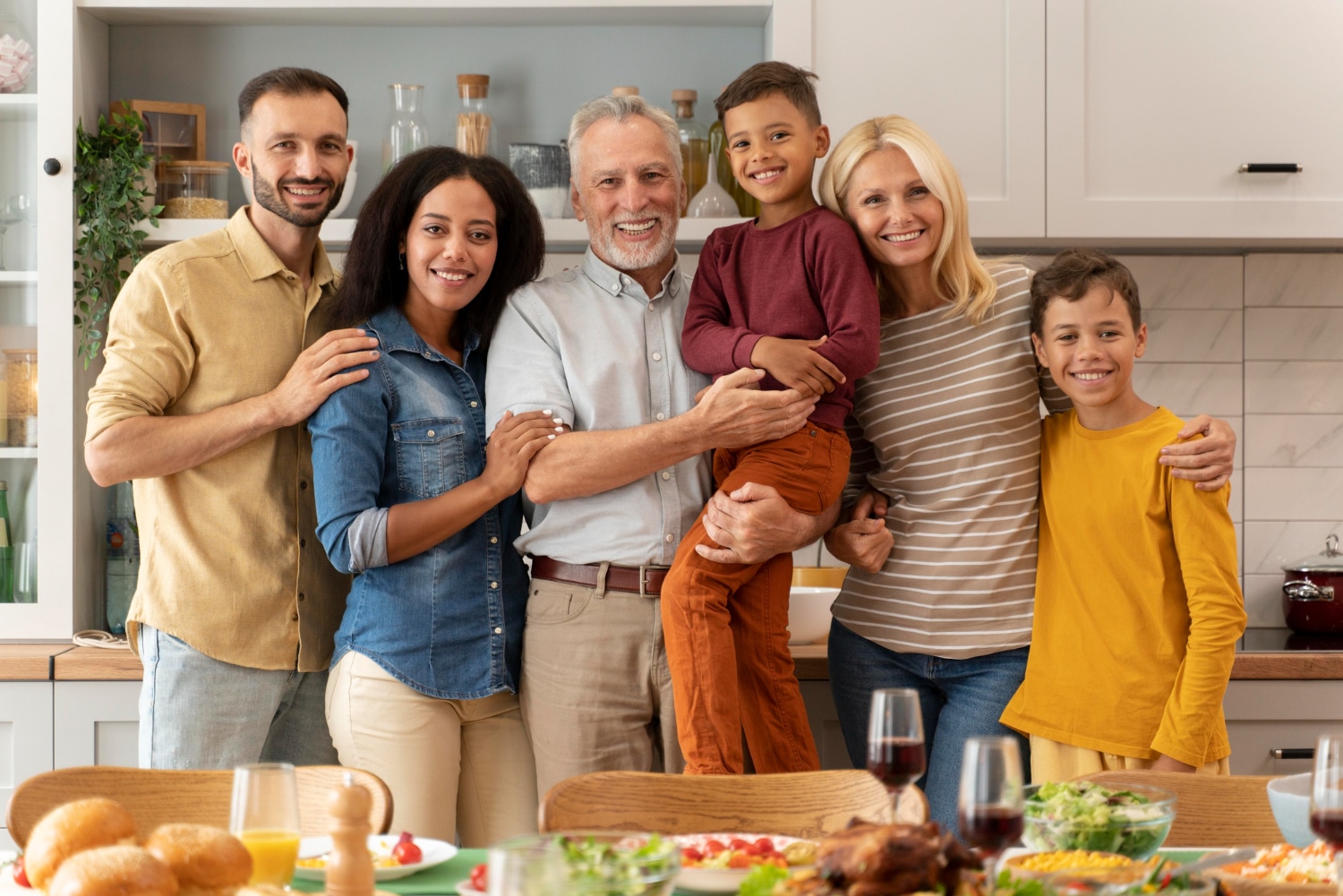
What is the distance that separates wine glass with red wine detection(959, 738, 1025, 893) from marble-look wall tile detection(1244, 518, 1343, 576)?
2.24m

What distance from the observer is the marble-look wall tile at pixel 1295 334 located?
2.91 meters

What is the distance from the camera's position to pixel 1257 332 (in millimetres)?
2914

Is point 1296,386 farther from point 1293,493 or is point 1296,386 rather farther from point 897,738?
point 897,738

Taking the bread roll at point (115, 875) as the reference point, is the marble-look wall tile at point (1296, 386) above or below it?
above

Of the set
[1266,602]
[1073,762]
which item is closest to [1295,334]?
[1266,602]

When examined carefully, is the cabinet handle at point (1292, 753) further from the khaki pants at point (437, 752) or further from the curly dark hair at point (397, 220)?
the curly dark hair at point (397, 220)

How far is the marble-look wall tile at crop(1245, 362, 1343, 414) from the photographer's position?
2916 millimetres

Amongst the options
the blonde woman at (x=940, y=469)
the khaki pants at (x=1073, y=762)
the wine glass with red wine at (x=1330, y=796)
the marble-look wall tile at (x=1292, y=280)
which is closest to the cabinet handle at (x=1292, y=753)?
the khaki pants at (x=1073, y=762)

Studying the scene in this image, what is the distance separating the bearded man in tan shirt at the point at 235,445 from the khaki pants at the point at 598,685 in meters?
0.43

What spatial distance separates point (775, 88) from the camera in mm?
1920

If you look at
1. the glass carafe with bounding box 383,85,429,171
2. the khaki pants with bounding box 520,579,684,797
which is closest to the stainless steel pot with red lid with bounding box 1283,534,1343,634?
the khaki pants with bounding box 520,579,684,797

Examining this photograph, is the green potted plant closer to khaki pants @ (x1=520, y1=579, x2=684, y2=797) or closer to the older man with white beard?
the older man with white beard

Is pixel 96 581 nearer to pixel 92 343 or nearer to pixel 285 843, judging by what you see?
pixel 92 343

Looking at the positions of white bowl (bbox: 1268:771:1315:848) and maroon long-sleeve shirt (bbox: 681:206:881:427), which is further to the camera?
maroon long-sleeve shirt (bbox: 681:206:881:427)
